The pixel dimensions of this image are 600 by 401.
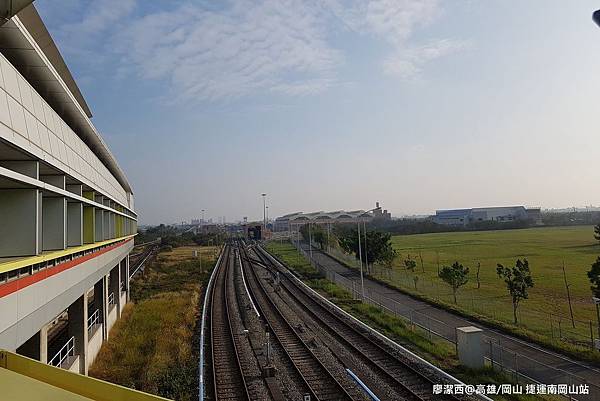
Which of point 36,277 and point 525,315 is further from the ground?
point 36,277

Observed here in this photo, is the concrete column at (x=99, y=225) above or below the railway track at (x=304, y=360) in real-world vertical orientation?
above

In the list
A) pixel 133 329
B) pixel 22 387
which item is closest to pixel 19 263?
pixel 22 387

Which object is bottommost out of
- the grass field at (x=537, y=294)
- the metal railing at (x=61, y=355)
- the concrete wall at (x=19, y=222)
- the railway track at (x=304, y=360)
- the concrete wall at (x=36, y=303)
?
the grass field at (x=537, y=294)

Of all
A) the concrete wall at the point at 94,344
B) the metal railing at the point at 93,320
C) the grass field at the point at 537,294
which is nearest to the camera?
the concrete wall at the point at 94,344

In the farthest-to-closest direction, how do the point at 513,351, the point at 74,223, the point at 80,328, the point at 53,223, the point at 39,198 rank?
the point at 513,351 < the point at 80,328 < the point at 74,223 < the point at 53,223 < the point at 39,198

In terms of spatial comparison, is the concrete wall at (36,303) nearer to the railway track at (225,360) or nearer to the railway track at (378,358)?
the railway track at (225,360)

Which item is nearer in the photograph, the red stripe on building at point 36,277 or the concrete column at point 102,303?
the red stripe on building at point 36,277

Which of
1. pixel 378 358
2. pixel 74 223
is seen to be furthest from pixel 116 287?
pixel 378 358

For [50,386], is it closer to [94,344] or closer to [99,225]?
[94,344]

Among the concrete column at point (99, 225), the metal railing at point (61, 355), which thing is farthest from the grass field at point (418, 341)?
the concrete column at point (99, 225)
